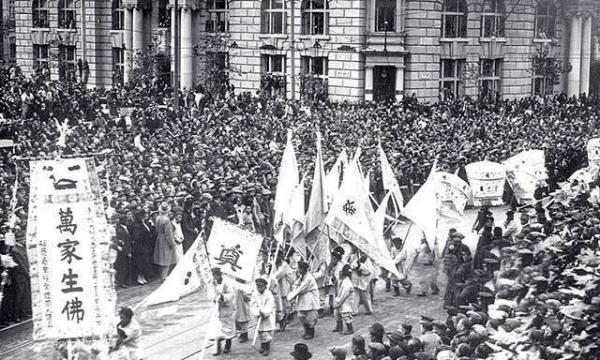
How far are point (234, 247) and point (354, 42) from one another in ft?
96.3

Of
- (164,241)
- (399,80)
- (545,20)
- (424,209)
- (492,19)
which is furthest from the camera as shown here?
(545,20)

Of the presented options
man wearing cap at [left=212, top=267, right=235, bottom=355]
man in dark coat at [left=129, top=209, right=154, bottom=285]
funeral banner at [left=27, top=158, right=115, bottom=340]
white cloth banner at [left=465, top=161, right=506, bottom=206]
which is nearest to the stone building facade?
white cloth banner at [left=465, top=161, right=506, bottom=206]

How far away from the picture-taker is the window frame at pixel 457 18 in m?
44.5

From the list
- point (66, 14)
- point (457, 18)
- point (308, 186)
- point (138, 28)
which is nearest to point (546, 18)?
point (457, 18)

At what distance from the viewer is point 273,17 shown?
46094mm

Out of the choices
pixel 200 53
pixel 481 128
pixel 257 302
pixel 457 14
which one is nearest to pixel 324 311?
pixel 257 302

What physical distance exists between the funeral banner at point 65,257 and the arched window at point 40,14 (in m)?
47.2

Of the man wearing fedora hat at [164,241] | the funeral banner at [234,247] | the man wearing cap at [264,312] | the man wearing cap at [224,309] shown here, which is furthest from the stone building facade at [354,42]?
the funeral banner at [234,247]

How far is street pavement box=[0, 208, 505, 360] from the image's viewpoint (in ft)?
50.4

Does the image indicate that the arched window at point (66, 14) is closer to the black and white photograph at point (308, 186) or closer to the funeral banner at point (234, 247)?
the black and white photograph at point (308, 186)

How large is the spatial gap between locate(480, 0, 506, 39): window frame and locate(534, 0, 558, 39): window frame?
3.04 m

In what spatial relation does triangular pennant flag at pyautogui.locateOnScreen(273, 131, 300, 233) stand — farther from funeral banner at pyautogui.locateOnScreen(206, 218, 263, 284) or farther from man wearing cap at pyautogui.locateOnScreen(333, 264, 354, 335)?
funeral banner at pyautogui.locateOnScreen(206, 218, 263, 284)

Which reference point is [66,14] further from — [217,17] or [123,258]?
[123,258]

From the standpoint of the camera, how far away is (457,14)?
44.9 metres
